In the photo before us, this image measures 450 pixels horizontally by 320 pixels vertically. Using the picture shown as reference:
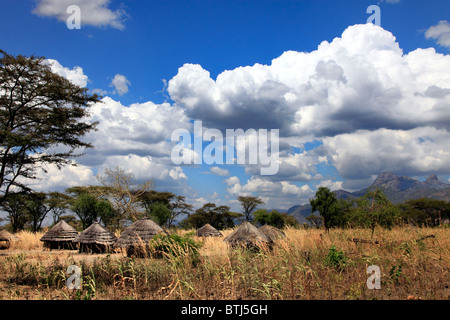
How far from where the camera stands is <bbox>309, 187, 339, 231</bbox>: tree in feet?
94.3

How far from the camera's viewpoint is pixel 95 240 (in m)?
15.1

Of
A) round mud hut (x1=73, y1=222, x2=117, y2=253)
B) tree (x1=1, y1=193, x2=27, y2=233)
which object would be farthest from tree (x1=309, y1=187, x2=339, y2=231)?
tree (x1=1, y1=193, x2=27, y2=233)

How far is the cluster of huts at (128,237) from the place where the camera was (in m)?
11.0

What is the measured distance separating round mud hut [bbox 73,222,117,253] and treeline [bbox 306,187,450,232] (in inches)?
402

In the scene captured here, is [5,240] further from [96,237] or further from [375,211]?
[375,211]

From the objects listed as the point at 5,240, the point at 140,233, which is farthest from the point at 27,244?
the point at 140,233

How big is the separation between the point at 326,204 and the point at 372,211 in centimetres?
1949

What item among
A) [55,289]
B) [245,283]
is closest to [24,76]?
[55,289]

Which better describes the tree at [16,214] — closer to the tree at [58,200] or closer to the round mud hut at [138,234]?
the tree at [58,200]

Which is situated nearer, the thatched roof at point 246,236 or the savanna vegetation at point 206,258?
the savanna vegetation at point 206,258

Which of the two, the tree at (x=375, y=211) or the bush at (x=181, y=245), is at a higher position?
the tree at (x=375, y=211)

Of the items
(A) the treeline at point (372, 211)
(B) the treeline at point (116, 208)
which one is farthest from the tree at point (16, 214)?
(A) the treeline at point (372, 211)

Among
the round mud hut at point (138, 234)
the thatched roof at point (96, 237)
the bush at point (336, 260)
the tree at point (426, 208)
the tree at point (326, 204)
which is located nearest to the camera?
the bush at point (336, 260)

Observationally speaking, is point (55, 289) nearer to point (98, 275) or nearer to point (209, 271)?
point (98, 275)
